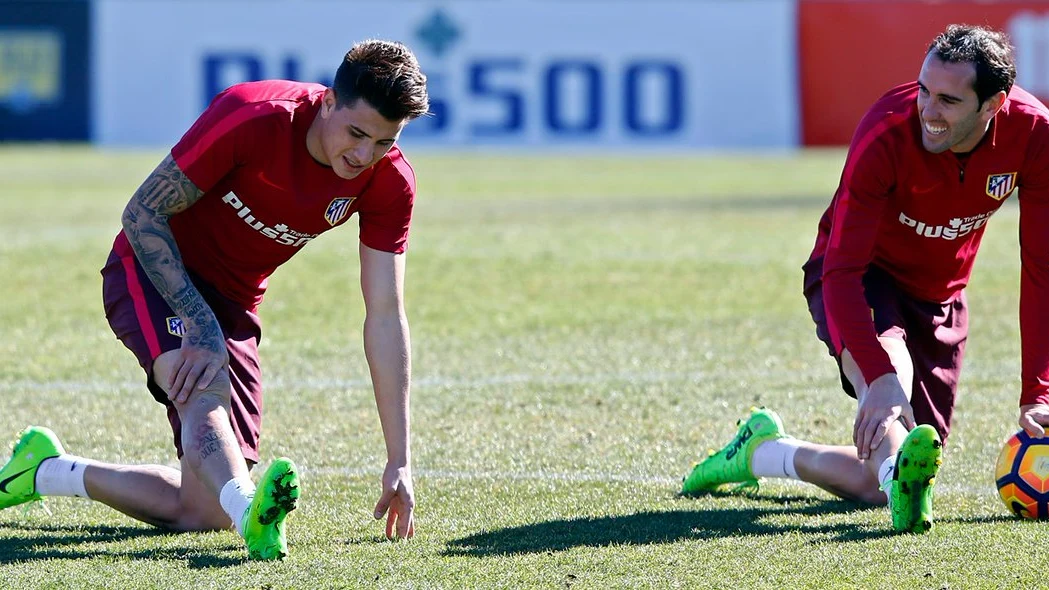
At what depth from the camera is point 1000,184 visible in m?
4.82

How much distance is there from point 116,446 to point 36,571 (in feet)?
5.54

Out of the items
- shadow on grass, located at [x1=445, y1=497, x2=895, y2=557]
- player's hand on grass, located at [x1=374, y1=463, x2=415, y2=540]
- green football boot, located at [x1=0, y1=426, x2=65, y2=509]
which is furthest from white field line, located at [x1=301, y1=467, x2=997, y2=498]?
green football boot, located at [x1=0, y1=426, x2=65, y2=509]

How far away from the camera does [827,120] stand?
26.6 meters

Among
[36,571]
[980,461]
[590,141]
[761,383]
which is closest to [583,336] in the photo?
[761,383]

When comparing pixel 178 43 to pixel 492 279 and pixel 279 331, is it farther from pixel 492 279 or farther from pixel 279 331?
pixel 279 331

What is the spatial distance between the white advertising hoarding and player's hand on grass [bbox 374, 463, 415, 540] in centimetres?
2133

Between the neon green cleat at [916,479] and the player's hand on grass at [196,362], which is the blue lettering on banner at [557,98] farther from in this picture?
the neon green cleat at [916,479]

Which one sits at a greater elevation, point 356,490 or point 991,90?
point 991,90

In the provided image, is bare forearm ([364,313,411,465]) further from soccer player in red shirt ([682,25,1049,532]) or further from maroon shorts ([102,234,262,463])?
soccer player in red shirt ([682,25,1049,532])

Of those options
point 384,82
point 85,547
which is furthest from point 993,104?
point 85,547

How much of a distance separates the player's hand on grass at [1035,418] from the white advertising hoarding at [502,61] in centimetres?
2110

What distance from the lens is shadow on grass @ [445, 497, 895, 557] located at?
4359mm

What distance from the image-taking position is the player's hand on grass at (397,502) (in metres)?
4.34

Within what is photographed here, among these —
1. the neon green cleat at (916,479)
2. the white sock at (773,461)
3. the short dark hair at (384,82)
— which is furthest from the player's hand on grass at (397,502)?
the neon green cleat at (916,479)
